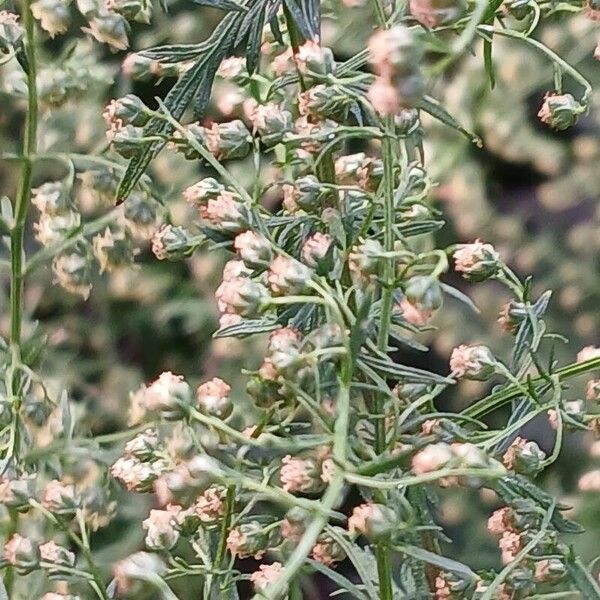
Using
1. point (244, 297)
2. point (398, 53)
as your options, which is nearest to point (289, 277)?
point (244, 297)

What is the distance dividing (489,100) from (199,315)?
0.38 m

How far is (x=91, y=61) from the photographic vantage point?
71 centimetres

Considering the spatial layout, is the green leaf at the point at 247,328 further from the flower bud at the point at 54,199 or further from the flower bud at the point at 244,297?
the flower bud at the point at 54,199

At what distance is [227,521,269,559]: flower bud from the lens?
0.43 metres

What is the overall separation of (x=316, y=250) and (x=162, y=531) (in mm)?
114

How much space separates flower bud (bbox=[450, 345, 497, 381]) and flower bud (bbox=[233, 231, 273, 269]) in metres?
0.09

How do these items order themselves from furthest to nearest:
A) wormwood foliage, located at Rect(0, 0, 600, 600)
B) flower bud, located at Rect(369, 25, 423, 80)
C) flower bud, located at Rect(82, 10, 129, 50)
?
1. flower bud, located at Rect(82, 10, 129, 50)
2. wormwood foliage, located at Rect(0, 0, 600, 600)
3. flower bud, located at Rect(369, 25, 423, 80)

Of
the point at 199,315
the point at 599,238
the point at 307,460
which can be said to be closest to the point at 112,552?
the point at 199,315

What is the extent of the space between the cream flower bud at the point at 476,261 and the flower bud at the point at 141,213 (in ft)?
0.59

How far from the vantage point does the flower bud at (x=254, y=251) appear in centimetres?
40

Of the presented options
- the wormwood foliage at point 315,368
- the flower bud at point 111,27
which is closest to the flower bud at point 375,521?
the wormwood foliage at point 315,368

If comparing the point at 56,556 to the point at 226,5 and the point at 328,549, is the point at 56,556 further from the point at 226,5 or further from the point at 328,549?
the point at 226,5

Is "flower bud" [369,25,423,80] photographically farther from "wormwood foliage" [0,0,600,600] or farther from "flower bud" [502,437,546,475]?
"flower bud" [502,437,546,475]

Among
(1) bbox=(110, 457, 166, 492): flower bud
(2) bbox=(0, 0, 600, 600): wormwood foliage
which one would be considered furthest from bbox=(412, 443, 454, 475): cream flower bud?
(1) bbox=(110, 457, 166, 492): flower bud
